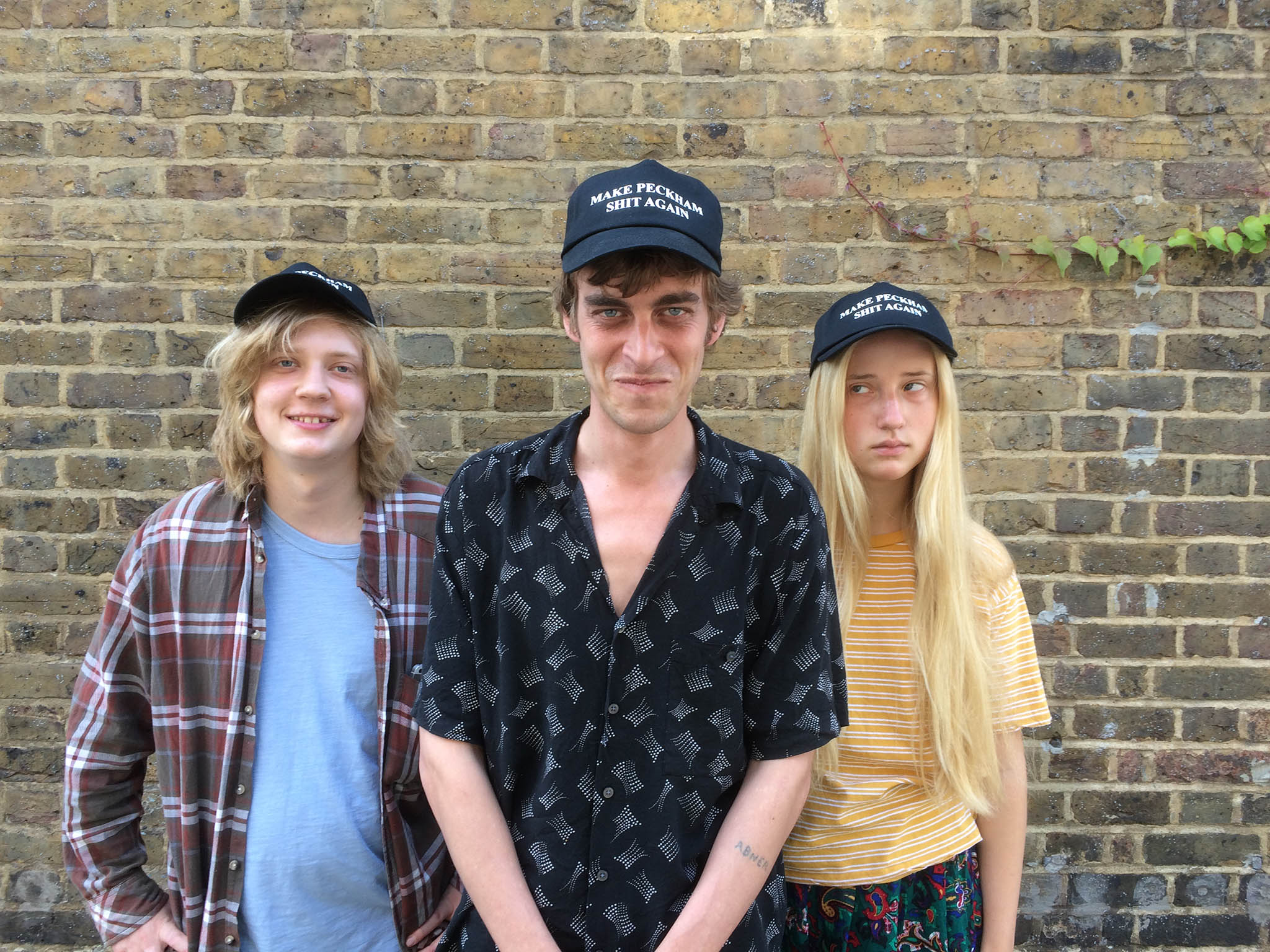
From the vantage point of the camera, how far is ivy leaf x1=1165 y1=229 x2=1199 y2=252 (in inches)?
104

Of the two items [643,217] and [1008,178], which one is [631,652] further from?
[1008,178]

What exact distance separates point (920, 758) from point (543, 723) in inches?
34.1

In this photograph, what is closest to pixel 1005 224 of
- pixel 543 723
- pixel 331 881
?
pixel 543 723

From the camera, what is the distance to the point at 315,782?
1.81 m

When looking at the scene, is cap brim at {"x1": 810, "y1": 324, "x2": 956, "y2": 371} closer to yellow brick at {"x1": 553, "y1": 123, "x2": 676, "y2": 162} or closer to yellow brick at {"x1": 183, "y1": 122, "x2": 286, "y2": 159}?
yellow brick at {"x1": 553, "y1": 123, "x2": 676, "y2": 162}

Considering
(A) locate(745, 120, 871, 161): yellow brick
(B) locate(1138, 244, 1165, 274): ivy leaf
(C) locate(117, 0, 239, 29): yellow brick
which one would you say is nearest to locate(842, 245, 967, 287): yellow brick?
(A) locate(745, 120, 871, 161): yellow brick

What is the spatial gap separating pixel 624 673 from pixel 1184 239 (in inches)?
91.2

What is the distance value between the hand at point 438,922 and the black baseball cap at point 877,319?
1.51 m

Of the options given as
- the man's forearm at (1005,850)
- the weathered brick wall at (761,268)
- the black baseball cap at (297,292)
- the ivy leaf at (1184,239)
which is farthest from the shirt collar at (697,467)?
the ivy leaf at (1184,239)

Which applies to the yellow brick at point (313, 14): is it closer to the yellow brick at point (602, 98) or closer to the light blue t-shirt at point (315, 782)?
the yellow brick at point (602, 98)

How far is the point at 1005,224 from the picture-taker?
8.73ft

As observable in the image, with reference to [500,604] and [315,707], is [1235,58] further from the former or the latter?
[315,707]

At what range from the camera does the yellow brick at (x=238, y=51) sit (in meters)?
2.60

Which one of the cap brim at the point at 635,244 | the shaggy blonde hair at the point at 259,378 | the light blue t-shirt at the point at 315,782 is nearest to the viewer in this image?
the cap brim at the point at 635,244
